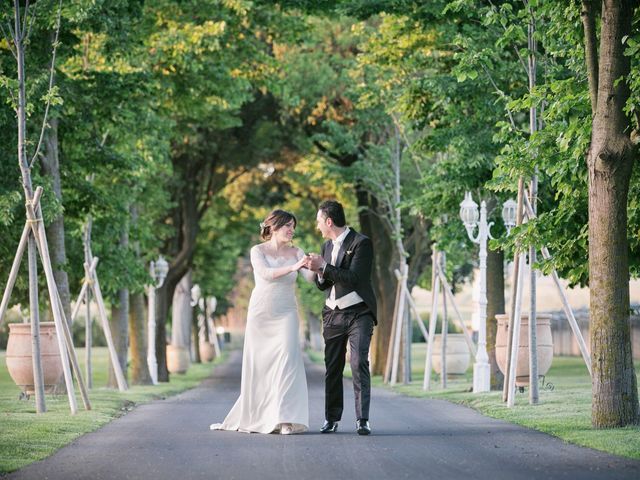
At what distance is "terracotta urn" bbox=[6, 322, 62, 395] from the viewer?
20.8m

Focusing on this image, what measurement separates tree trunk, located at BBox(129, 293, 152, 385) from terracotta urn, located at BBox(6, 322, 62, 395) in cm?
1189

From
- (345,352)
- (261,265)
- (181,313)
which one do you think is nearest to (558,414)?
(345,352)

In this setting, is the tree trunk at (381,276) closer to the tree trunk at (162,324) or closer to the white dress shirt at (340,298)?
the tree trunk at (162,324)

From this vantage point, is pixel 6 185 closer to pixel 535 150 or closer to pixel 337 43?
pixel 535 150

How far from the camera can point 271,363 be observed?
45.5 feet

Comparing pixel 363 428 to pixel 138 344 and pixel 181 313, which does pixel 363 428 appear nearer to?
pixel 138 344

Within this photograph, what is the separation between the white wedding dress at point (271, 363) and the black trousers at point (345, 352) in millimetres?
301

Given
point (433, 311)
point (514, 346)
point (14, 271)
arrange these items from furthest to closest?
point (433, 311), point (514, 346), point (14, 271)

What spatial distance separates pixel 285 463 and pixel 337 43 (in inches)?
1085

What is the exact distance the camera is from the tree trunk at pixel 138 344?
33219mm

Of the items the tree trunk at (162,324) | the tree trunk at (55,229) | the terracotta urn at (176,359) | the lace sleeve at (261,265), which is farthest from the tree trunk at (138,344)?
the lace sleeve at (261,265)

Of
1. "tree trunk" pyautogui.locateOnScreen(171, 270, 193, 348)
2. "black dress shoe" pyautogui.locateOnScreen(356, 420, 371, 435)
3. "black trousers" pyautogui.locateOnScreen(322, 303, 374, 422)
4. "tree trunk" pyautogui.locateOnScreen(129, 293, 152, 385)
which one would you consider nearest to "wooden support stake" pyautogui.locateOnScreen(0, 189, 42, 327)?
"black trousers" pyautogui.locateOnScreen(322, 303, 374, 422)

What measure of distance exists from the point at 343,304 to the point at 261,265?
42.2 inches

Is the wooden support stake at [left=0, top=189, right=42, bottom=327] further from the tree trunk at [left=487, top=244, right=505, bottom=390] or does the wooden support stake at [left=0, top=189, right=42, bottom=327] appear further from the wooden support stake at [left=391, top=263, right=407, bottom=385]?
the wooden support stake at [left=391, top=263, right=407, bottom=385]
